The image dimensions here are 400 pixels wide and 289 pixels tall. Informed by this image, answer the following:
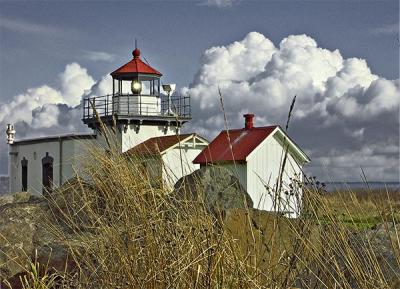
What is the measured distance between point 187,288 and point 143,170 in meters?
1.67

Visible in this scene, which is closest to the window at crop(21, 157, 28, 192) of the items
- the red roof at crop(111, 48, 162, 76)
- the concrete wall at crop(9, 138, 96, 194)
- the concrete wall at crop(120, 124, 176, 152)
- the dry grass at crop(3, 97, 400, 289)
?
the concrete wall at crop(9, 138, 96, 194)

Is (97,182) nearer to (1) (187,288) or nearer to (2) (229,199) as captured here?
(1) (187,288)

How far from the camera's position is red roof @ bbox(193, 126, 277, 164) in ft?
60.7

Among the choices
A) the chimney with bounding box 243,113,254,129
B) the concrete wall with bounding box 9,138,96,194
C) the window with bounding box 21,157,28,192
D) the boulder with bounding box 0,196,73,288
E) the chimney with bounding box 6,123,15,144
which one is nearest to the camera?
the boulder with bounding box 0,196,73,288

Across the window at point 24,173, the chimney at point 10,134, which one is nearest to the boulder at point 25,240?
the window at point 24,173

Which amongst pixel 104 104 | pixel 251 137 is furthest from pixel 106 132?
pixel 104 104

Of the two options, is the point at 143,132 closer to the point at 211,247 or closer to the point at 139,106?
the point at 139,106

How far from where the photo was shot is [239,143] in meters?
19.4

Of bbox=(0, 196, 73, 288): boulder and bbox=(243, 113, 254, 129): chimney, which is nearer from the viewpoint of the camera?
bbox=(0, 196, 73, 288): boulder

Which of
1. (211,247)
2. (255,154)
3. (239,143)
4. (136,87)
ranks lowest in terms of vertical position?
(211,247)

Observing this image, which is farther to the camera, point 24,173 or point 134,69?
point 24,173

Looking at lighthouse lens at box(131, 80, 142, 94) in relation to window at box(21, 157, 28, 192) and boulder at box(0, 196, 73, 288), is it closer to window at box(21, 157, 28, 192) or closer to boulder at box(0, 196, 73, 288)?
window at box(21, 157, 28, 192)

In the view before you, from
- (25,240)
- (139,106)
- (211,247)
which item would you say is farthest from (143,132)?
(211,247)

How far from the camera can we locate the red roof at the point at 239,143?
60.7ft
